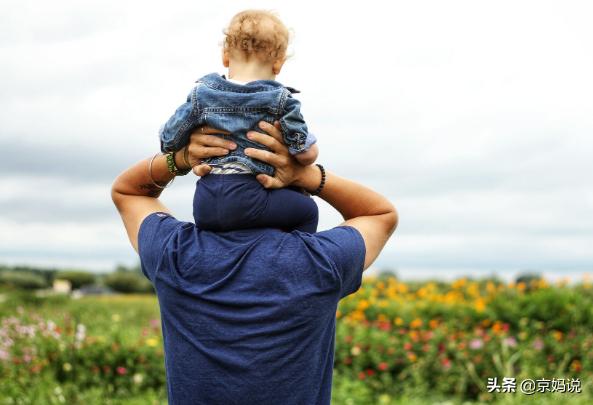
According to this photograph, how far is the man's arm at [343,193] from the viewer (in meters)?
2.15

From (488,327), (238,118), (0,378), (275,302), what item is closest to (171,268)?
(275,302)

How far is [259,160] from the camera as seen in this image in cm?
217

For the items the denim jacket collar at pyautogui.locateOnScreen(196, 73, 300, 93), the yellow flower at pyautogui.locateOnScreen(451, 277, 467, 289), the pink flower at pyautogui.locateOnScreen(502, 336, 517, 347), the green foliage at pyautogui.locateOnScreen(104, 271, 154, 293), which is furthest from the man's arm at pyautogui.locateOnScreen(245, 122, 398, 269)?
the green foliage at pyautogui.locateOnScreen(104, 271, 154, 293)

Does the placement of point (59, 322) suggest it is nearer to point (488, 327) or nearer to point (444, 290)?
point (488, 327)

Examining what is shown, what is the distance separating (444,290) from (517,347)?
384 cm

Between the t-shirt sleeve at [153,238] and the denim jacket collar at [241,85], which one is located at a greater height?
the denim jacket collar at [241,85]

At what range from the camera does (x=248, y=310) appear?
6.64 feet

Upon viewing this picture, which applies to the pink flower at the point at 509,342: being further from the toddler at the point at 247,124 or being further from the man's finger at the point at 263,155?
the man's finger at the point at 263,155

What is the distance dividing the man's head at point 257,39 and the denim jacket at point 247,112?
10 cm

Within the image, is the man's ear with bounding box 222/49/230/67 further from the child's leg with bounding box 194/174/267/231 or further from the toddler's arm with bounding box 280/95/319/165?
the child's leg with bounding box 194/174/267/231

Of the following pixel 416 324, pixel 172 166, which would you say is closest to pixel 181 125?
pixel 172 166

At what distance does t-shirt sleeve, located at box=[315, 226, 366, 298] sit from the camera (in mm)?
2115

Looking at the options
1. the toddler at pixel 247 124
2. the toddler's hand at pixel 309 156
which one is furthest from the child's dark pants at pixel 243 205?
the toddler's hand at pixel 309 156

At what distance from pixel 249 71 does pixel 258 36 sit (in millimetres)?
116
